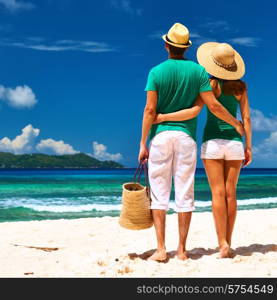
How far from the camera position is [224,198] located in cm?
465

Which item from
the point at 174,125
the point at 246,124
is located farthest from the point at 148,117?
A: the point at 246,124

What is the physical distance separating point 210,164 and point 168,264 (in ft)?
3.32

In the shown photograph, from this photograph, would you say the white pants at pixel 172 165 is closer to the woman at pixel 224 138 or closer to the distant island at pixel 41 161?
the woman at pixel 224 138

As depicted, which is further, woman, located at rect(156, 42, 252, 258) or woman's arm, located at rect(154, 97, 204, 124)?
woman, located at rect(156, 42, 252, 258)

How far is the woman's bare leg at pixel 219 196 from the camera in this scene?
4.56 meters

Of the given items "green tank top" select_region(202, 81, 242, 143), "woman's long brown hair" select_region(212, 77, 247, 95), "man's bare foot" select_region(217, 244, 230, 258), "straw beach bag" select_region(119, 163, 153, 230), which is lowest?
"man's bare foot" select_region(217, 244, 230, 258)

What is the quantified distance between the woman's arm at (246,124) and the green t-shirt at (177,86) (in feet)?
1.45

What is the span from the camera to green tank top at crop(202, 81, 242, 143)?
14.9 feet

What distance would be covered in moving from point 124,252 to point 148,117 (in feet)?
5.71

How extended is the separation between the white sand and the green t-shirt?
124 centimetres

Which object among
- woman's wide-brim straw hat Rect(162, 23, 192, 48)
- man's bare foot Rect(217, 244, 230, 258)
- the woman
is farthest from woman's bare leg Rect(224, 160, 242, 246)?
woman's wide-brim straw hat Rect(162, 23, 192, 48)

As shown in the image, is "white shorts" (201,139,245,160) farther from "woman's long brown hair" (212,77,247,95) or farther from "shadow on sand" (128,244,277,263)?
"shadow on sand" (128,244,277,263)
